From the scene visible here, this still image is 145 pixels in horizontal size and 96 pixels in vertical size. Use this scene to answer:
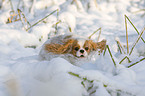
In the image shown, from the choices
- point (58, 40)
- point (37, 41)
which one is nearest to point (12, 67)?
point (58, 40)

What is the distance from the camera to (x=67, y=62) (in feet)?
4.47

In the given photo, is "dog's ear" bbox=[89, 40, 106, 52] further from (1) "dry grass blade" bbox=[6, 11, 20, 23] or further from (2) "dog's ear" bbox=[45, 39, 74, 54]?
(1) "dry grass blade" bbox=[6, 11, 20, 23]

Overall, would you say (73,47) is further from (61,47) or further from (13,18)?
(13,18)

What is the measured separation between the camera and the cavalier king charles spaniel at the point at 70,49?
2.41 m

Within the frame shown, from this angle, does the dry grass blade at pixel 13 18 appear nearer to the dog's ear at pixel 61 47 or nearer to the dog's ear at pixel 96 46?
the dog's ear at pixel 61 47

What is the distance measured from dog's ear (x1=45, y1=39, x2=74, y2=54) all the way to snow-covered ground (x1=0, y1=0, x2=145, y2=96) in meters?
0.22

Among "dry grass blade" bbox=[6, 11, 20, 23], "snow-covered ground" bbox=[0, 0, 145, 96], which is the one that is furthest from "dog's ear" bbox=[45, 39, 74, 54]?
"dry grass blade" bbox=[6, 11, 20, 23]

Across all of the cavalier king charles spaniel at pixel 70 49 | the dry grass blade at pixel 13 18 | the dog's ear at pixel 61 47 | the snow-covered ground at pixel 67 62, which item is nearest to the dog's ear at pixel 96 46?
the cavalier king charles spaniel at pixel 70 49

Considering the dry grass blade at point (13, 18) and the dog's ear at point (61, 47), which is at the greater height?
the dry grass blade at point (13, 18)

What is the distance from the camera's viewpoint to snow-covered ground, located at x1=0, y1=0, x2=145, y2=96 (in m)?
1.16

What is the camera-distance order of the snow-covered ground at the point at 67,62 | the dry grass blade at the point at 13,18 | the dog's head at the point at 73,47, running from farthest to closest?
the dry grass blade at the point at 13,18
the dog's head at the point at 73,47
the snow-covered ground at the point at 67,62

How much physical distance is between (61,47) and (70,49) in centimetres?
11

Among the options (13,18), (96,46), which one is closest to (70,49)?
(96,46)

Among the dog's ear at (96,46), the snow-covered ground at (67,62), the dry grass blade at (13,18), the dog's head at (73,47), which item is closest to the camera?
the snow-covered ground at (67,62)
